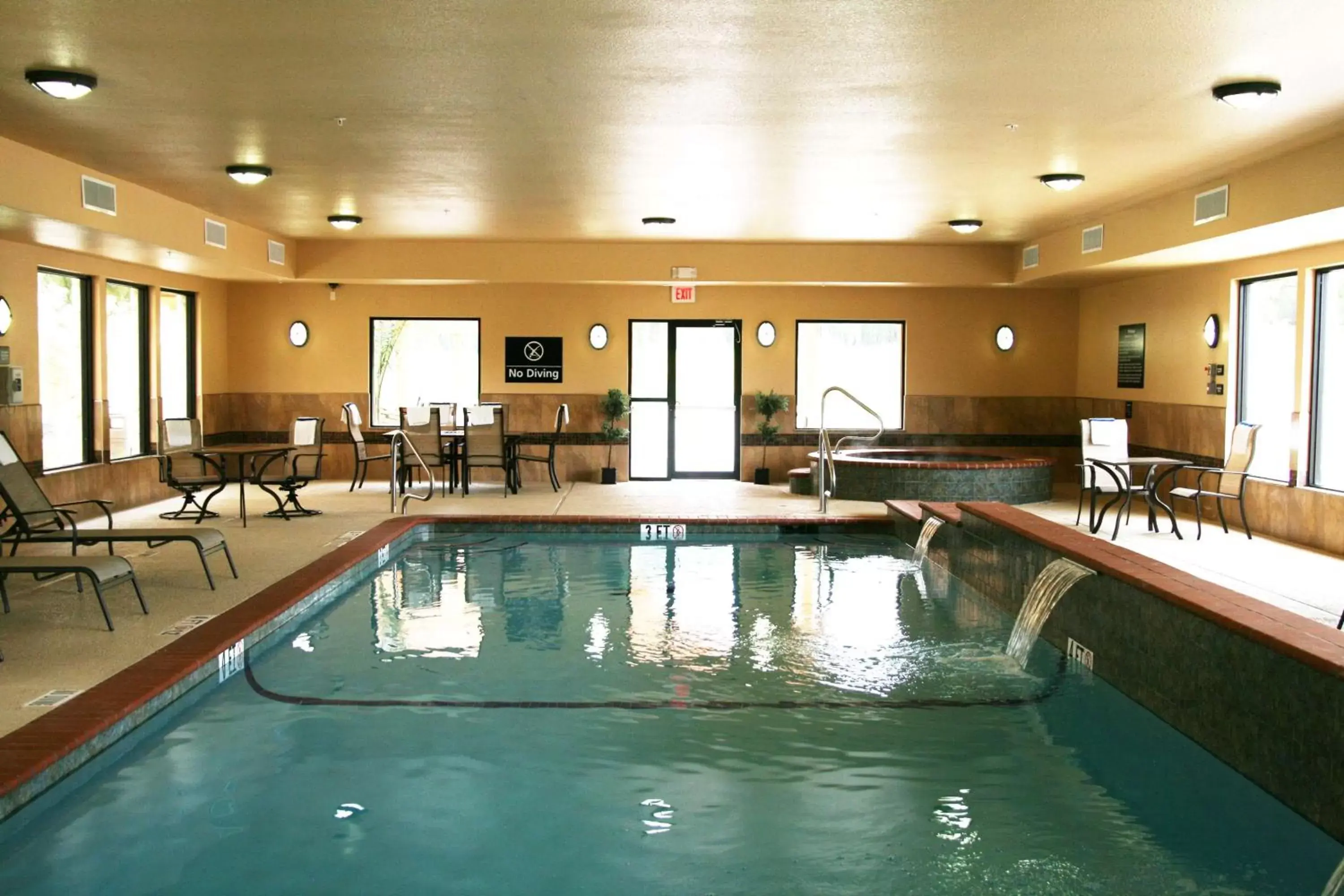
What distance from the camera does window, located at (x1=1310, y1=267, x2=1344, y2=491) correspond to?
923cm

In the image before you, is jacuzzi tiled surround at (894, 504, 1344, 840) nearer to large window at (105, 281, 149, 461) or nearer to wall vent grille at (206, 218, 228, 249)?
wall vent grille at (206, 218, 228, 249)

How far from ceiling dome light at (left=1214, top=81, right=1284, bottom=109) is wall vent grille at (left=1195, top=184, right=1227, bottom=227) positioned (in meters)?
2.58

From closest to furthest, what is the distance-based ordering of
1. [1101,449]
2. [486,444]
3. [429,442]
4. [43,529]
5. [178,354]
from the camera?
[43,529] → [1101,449] → [429,442] → [486,444] → [178,354]

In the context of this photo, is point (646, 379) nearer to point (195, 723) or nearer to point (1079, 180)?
point (1079, 180)

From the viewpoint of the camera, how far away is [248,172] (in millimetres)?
8297

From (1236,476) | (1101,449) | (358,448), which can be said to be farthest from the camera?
(358,448)

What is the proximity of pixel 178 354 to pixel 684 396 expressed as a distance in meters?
5.89

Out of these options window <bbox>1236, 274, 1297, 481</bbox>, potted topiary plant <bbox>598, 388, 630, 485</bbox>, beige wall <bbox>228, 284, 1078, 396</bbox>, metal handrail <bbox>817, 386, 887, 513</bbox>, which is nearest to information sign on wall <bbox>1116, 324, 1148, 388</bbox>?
beige wall <bbox>228, 284, 1078, 396</bbox>

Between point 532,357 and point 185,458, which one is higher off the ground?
point 532,357

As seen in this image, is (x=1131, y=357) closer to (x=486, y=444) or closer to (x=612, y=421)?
(x=612, y=421)

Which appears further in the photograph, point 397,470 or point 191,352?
point 191,352

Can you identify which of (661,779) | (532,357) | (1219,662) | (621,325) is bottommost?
(661,779)

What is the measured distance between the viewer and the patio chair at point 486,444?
487 inches

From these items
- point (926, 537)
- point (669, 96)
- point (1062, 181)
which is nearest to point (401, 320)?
point (926, 537)
